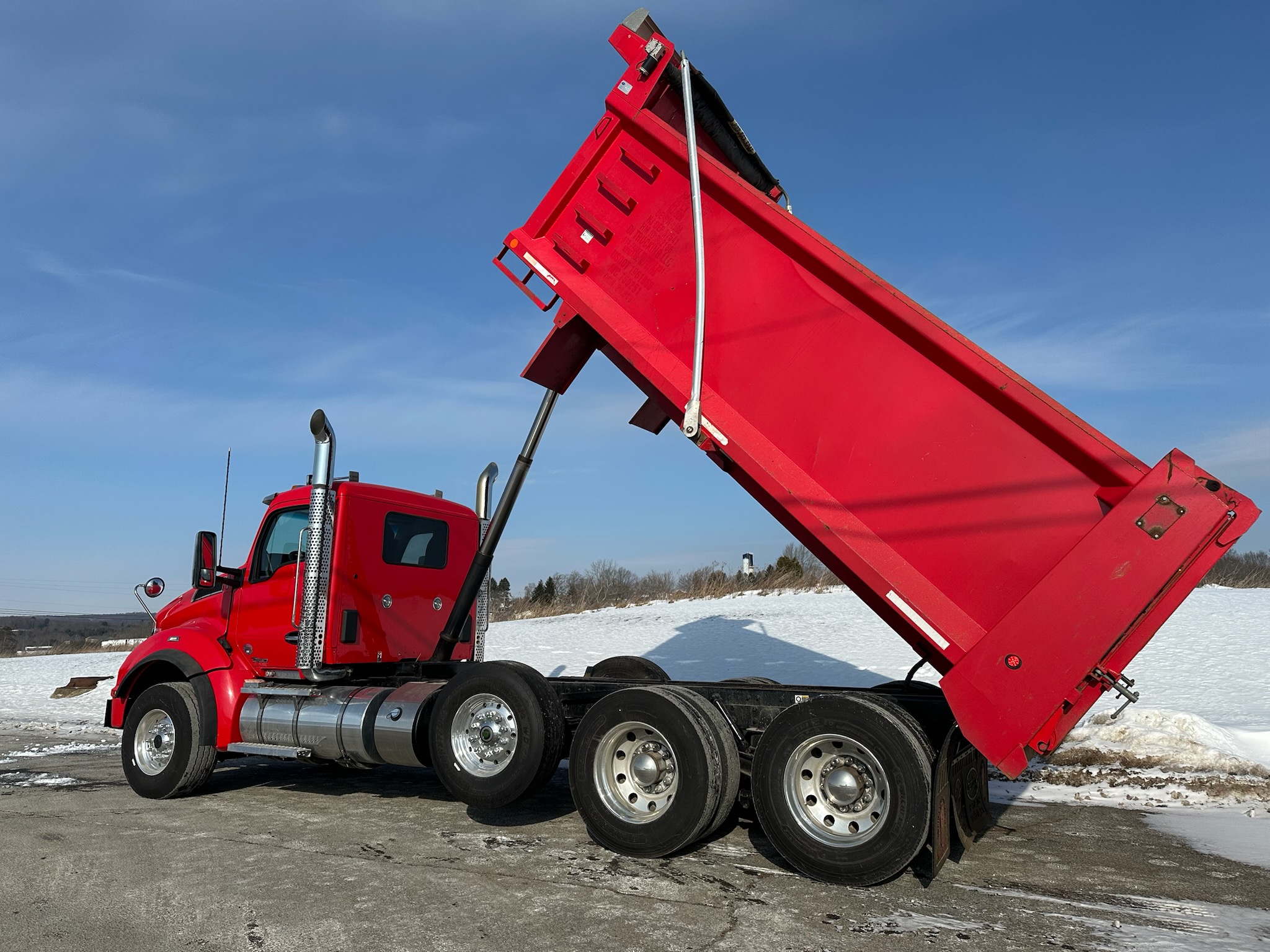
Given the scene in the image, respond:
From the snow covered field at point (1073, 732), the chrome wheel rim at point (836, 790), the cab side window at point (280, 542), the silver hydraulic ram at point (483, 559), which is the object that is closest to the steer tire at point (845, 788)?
the chrome wheel rim at point (836, 790)

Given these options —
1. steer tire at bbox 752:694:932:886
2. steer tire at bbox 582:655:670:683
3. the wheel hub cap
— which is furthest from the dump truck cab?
the wheel hub cap

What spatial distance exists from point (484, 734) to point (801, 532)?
8.40 ft

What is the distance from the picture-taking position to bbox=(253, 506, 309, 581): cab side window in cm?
797

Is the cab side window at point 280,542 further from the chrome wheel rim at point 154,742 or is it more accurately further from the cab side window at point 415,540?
the chrome wheel rim at point 154,742

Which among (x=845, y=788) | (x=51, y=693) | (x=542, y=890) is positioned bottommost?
(x=51, y=693)

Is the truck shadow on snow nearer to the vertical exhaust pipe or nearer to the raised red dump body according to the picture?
the vertical exhaust pipe

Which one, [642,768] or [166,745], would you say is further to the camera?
[166,745]

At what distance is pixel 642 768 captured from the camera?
5543 mm

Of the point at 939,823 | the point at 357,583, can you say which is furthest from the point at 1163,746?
the point at 357,583

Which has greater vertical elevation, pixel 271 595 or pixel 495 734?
pixel 271 595

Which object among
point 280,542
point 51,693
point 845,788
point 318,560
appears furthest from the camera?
point 51,693

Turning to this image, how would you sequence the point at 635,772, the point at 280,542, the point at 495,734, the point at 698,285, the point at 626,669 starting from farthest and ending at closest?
the point at 626,669 → the point at 280,542 → the point at 495,734 → the point at 635,772 → the point at 698,285

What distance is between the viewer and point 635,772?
5.58 m

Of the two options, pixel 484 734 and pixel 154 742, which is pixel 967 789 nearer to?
pixel 484 734
